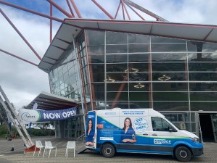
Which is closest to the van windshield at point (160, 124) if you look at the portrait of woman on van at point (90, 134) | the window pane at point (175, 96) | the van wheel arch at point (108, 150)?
the van wheel arch at point (108, 150)

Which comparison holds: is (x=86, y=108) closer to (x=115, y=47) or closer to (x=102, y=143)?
(x=115, y=47)

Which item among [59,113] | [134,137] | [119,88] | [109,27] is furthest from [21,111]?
[134,137]

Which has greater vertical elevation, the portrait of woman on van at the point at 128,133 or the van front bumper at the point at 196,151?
the portrait of woman on van at the point at 128,133

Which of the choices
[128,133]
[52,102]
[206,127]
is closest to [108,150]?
[128,133]

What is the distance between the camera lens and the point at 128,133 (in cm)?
1644

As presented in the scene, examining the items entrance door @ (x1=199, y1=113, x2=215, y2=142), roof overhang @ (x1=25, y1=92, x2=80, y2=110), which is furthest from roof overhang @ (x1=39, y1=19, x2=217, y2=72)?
entrance door @ (x1=199, y1=113, x2=215, y2=142)

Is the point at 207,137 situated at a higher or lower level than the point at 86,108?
lower

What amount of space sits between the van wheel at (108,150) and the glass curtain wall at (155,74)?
911 centimetres

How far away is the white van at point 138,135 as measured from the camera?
15469mm

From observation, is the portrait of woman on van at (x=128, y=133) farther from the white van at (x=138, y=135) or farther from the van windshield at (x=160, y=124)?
the van windshield at (x=160, y=124)

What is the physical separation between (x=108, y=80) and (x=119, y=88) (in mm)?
1052

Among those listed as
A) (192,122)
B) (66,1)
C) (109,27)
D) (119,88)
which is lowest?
(192,122)

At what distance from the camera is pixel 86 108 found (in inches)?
1070

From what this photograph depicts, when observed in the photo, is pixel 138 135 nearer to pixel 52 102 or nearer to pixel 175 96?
pixel 175 96
